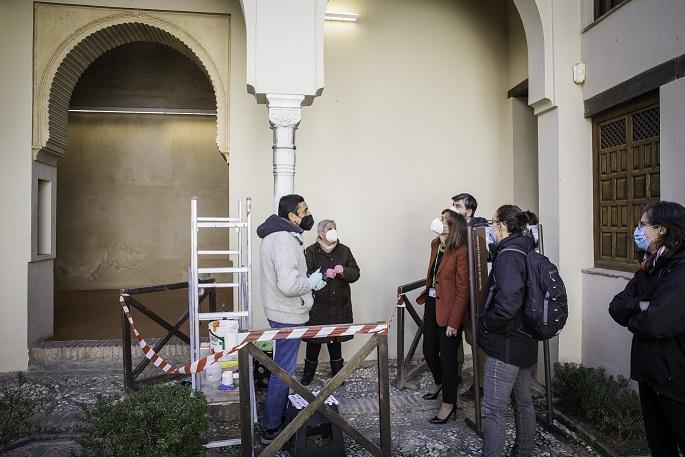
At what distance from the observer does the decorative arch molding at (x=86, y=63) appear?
5.32 meters

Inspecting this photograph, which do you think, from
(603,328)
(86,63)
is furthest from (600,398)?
(86,63)

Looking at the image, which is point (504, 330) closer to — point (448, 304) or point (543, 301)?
point (543, 301)

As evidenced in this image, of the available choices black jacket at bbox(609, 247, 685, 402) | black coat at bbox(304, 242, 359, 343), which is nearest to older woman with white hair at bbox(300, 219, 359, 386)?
black coat at bbox(304, 242, 359, 343)

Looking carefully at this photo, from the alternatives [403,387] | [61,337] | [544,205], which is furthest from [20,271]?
[544,205]

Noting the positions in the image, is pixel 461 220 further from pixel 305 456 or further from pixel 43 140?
pixel 43 140

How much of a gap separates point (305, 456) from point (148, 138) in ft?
28.3

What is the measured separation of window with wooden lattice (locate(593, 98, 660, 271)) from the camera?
13.4 feet

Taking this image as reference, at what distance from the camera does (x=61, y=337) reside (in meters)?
5.82

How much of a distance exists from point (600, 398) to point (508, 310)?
67.7 inches

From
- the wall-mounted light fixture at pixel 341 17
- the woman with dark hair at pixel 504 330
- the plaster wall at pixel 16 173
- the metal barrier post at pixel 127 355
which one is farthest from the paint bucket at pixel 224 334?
the wall-mounted light fixture at pixel 341 17

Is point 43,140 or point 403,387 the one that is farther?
point 43,140

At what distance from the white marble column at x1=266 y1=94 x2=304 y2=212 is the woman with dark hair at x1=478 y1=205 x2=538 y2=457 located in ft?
6.87

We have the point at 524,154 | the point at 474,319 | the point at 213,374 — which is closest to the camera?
the point at 474,319

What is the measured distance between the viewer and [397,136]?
5918 mm
